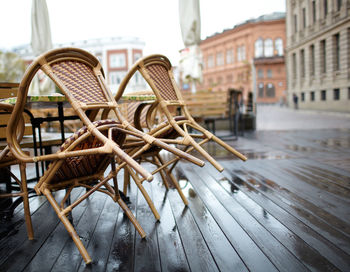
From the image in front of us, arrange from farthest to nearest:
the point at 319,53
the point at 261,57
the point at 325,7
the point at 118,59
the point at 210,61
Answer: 1. the point at 210,61
2. the point at 261,57
3. the point at 118,59
4. the point at 319,53
5. the point at 325,7

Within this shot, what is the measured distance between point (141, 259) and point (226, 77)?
49808mm

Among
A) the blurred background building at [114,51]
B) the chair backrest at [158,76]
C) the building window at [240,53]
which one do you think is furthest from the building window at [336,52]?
the building window at [240,53]

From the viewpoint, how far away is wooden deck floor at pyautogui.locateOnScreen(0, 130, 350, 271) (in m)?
1.55

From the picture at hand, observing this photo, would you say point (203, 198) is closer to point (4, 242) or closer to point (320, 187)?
point (320, 187)

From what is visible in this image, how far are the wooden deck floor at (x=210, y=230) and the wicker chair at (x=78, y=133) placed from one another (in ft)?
0.58

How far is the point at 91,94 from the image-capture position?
184 cm

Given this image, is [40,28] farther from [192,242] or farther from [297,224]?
[297,224]

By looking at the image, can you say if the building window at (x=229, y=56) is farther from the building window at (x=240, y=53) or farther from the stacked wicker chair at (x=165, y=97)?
the stacked wicker chair at (x=165, y=97)

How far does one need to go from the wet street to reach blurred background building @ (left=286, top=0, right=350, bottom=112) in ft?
54.8

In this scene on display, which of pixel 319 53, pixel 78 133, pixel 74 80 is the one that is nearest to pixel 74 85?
pixel 74 80

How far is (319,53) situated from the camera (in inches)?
867

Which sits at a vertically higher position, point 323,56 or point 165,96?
point 323,56

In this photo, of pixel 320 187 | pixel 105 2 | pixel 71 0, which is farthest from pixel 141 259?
pixel 105 2

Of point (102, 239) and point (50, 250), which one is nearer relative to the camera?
point (50, 250)
